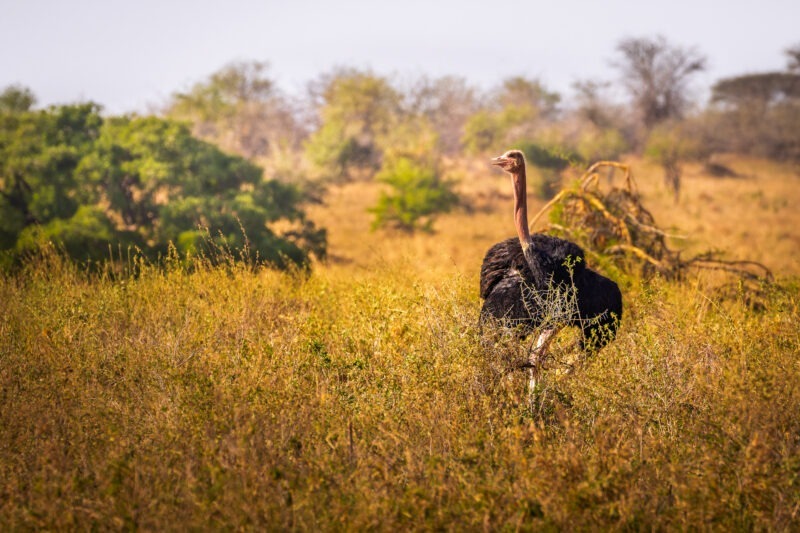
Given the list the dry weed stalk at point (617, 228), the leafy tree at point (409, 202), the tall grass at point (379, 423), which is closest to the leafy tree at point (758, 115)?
the leafy tree at point (409, 202)

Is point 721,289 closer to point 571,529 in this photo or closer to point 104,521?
point 571,529

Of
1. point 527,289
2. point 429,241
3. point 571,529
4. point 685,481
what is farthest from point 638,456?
point 429,241

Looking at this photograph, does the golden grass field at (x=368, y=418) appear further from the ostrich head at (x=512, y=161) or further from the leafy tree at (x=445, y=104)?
the leafy tree at (x=445, y=104)

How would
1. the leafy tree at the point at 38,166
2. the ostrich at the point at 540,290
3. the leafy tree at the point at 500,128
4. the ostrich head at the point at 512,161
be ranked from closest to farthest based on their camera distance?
the ostrich at the point at 540,290 < the ostrich head at the point at 512,161 < the leafy tree at the point at 38,166 < the leafy tree at the point at 500,128

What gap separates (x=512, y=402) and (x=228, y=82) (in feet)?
122

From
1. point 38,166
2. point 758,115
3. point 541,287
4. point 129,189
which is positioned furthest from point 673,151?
point 541,287

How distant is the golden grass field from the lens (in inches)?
142

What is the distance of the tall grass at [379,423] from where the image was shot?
3604mm

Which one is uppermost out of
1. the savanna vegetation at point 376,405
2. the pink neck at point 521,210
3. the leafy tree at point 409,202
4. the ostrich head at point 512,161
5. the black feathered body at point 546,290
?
the ostrich head at point 512,161

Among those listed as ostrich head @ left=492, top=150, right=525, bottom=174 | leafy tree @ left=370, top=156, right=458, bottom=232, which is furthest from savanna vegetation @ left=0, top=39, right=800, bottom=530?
leafy tree @ left=370, top=156, right=458, bottom=232

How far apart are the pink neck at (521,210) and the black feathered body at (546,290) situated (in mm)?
79

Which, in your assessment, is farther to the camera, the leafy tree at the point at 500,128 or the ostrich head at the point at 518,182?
the leafy tree at the point at 500,128

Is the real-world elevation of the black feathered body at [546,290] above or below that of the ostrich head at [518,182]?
below

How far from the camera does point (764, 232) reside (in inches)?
718
